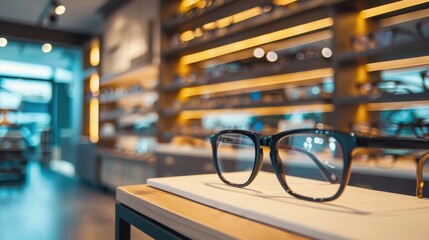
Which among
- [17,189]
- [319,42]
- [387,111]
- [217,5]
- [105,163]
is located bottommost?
[17,189]

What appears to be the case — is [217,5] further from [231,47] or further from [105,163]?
[105,163]

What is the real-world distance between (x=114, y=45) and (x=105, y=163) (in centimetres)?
194

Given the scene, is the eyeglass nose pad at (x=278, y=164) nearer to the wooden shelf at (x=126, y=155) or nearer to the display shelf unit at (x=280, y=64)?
the display shelf unit at (x=280, y=64)

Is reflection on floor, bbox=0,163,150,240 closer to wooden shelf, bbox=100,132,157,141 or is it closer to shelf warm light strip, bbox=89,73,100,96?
wooden shelf, bbox=100,132,157,141

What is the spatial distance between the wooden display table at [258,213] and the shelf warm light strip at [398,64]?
6.06ft

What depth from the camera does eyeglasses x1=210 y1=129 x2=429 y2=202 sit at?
0.49 meters

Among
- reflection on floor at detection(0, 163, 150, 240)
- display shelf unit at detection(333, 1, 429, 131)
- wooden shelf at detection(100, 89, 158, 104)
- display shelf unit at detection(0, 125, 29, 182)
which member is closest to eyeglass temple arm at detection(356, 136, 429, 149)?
display shelf unit at detection(333, 1, 429, 131)

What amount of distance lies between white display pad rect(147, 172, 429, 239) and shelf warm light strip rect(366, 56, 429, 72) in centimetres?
185

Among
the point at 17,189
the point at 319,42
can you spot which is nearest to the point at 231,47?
the point at 319,42

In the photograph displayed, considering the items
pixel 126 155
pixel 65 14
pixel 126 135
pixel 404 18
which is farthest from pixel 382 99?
pixel 65 14

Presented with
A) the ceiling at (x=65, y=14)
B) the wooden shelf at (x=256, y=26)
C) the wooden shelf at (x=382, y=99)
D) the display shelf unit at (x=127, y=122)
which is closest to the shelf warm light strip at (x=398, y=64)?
the wooden shelf at (x=382, y=99)

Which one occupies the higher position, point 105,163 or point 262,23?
point 262,23

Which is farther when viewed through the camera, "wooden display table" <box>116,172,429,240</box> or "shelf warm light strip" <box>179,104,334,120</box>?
"shelf warm light strip" <box>179,104,334,120</box>

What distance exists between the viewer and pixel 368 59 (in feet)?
7.68
